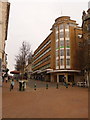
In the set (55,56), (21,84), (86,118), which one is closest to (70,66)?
(55,56)

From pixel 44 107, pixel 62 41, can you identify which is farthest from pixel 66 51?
pixel 44 107

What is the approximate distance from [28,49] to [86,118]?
1032 inches

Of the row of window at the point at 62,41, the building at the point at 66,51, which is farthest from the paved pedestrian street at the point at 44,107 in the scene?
the row of window at the point at 62,41

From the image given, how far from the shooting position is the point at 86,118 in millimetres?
6246

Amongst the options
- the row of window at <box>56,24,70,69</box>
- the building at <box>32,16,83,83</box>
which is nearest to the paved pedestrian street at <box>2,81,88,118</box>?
the building at <box>32,16,83,83</box>

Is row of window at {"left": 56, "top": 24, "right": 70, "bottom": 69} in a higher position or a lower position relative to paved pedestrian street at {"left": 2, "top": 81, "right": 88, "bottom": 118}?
higher

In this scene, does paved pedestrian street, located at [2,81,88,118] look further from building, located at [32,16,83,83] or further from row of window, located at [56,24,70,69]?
row of window, located at [56,24,70,69]

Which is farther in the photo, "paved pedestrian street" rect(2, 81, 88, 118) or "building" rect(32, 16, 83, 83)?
"building" rect(32, 16, 83, 83)

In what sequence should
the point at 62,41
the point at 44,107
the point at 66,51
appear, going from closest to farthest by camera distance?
the point at 44,107, the point at 66,51, the point at 62,41

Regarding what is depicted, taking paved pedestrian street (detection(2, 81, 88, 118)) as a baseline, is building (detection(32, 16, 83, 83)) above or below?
above

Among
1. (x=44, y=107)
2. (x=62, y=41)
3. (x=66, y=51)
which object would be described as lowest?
(x=44, y=107)

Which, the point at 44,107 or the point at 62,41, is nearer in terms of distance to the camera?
the point at 44,107

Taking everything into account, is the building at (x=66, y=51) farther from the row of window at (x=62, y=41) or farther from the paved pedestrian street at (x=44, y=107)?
the paved pedestrian street at (x=44, y=107)

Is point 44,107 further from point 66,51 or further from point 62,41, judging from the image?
point 62,41
